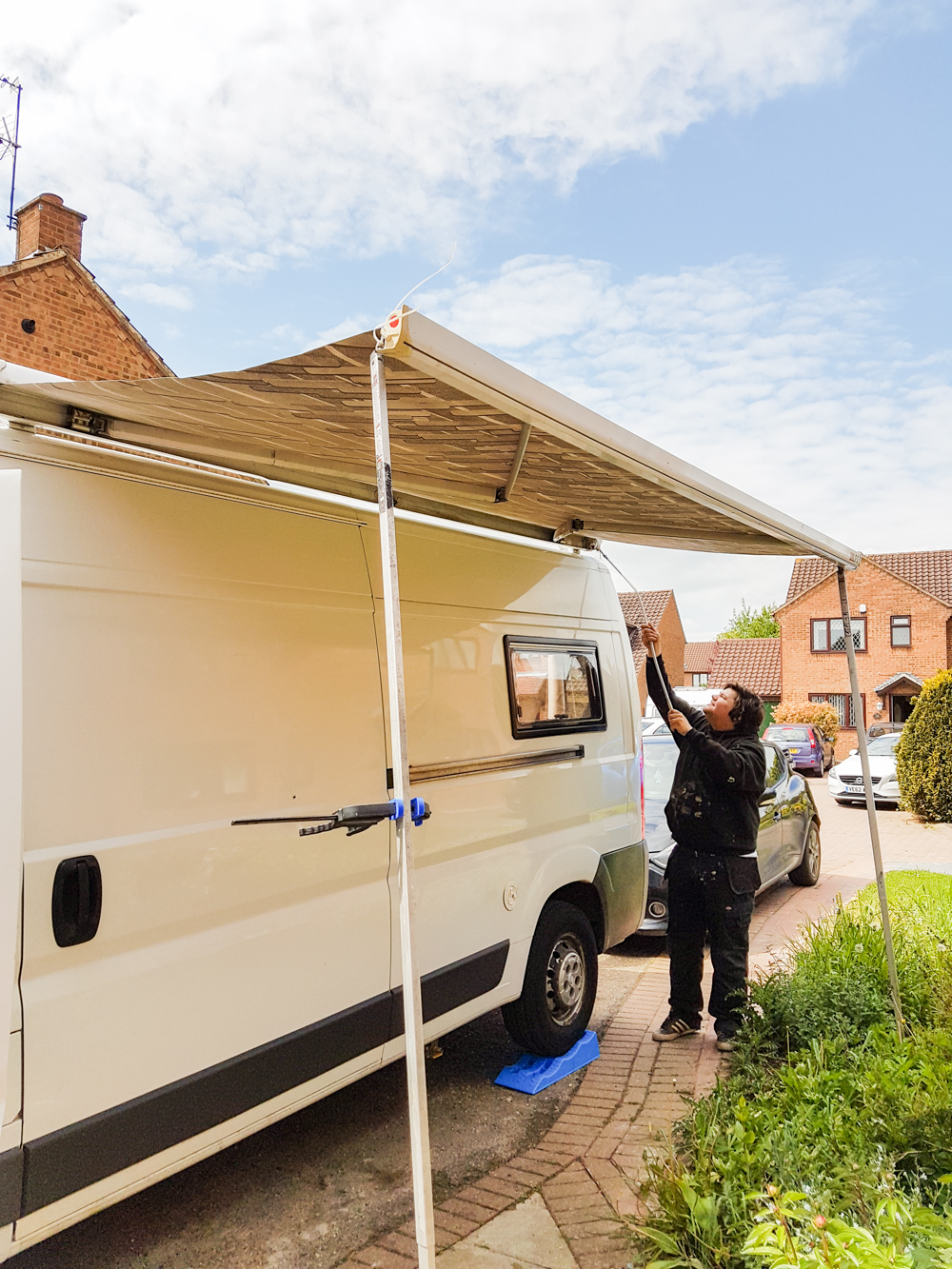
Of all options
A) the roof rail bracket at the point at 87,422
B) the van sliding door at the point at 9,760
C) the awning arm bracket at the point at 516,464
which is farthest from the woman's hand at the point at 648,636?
the van sliding door at the point at 9,760

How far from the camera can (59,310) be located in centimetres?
1276

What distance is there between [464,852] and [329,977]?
3.04 feet

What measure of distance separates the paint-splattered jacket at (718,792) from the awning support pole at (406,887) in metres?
2.84

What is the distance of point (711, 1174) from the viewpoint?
3.12 meters

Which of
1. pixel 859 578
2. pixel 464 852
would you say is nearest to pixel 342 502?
pixel 464 852

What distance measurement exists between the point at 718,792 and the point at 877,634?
37.6 m

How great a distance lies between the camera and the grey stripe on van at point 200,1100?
2.59m

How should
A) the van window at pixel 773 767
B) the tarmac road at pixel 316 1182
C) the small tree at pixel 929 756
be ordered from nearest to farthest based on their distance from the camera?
the tarmac road at pixel 316 1182, the van window at pixel 773 767, the small tree at pixel 929 756

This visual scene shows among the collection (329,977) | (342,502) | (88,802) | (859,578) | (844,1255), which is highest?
(859,578)

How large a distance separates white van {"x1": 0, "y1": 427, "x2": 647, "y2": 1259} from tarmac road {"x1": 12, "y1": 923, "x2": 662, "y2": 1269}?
0.47 m

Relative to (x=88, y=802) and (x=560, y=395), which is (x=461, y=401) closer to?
(x=560, y=395)

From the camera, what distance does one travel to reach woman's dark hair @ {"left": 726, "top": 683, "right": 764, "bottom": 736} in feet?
17.1

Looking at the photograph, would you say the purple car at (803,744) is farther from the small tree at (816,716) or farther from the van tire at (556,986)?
the van tire at (556,986)

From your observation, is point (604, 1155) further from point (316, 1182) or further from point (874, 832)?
point (874, 832)
